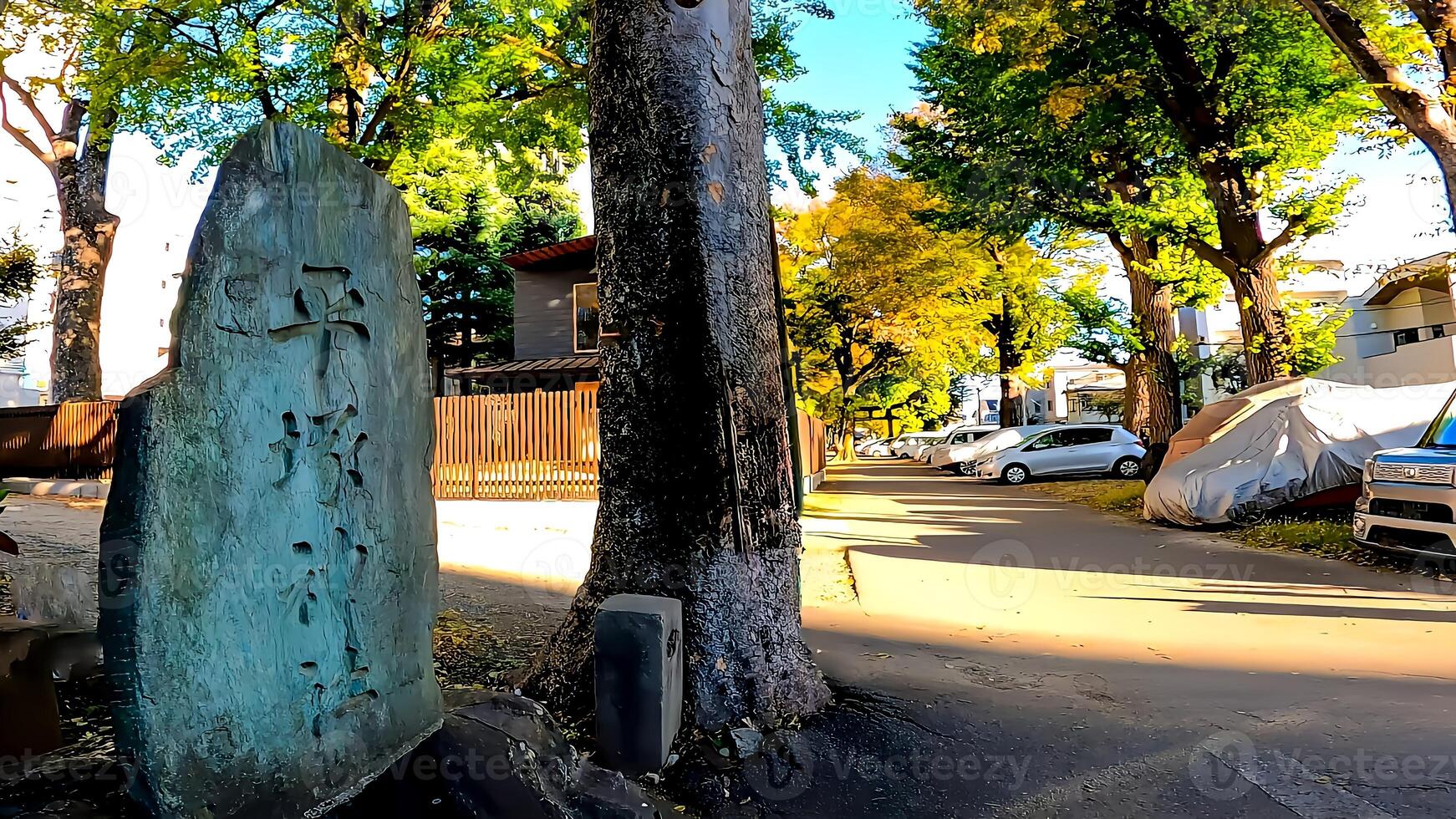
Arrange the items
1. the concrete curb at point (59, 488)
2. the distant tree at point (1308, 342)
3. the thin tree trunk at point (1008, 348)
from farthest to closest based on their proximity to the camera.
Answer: the thin tree trunk at point (1008, 348) < the concrete curb at point (59, 488) < the distant tree at point (1308, 342)

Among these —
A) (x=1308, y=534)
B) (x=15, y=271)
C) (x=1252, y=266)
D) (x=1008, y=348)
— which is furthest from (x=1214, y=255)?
(x=15, y=271)

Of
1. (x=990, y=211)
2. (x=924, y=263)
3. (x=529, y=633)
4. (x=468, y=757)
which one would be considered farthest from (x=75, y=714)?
(x=924, y=263)

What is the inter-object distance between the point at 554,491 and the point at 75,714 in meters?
10.8

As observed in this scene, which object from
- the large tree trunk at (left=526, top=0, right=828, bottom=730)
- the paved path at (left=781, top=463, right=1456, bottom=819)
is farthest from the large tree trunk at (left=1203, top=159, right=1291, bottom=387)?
the large tree trunk at (left=526, top=0, right=828, bottom=730)

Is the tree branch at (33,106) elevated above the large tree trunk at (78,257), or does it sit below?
above

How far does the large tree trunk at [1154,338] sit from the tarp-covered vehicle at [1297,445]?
5.23 meters

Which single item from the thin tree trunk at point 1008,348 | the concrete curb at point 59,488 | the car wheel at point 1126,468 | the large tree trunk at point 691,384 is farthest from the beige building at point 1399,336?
the concrete curb at point 59,488

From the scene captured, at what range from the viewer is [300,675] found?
233cm

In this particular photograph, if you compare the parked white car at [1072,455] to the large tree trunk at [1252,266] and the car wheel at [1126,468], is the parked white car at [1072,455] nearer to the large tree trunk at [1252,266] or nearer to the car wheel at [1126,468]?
the car wheel at [1126,468]

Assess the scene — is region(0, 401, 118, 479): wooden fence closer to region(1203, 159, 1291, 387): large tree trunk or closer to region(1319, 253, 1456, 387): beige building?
region(1203, 159, 1291, 387): large tree trunk

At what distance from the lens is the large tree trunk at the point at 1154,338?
1606 centimetres

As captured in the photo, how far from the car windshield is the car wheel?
1393 centimetres

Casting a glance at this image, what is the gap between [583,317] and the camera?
79.4 feet

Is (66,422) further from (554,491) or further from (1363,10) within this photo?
(1363,10)
